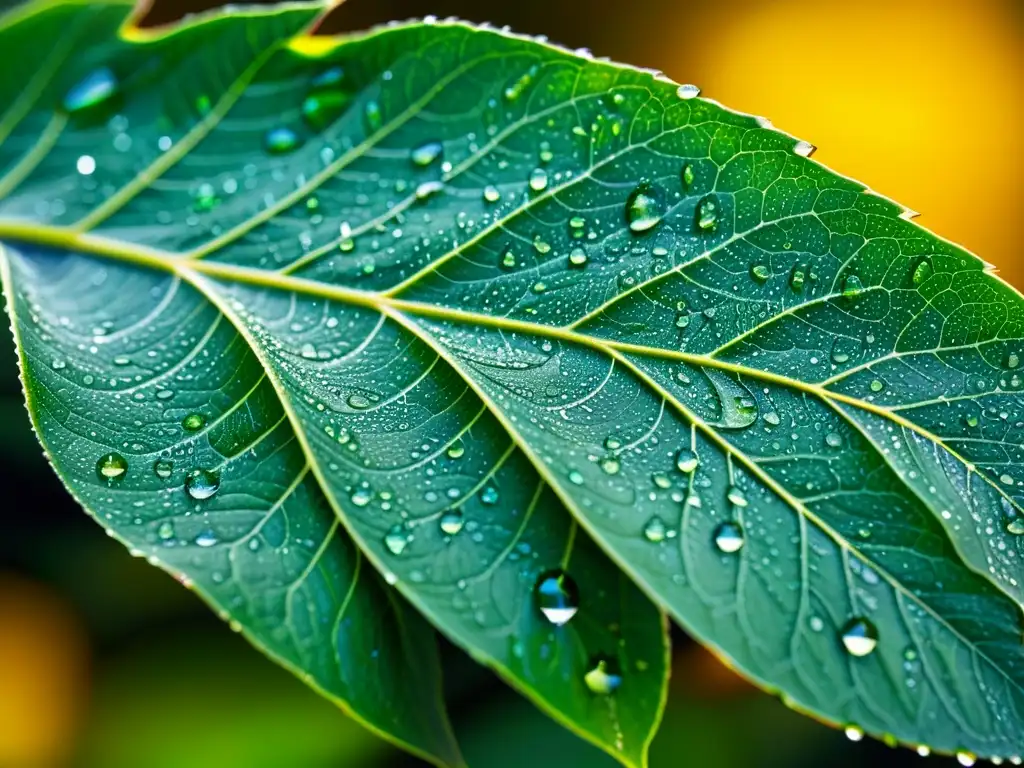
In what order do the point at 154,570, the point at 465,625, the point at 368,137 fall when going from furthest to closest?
the point at 154,570, the point at 368,137, the point at 465,625

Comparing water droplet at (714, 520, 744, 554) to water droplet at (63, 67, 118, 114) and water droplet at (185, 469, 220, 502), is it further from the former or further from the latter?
water droplet at (63, 67, 118, 114)

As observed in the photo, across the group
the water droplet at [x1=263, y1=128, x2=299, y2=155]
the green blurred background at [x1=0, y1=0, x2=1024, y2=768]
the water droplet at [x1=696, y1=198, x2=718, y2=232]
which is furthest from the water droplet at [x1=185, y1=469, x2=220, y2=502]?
the green blurred background at [x1=0, y1=0, x2=1024, y2=768]

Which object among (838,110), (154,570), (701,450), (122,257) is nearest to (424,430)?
(701,450)

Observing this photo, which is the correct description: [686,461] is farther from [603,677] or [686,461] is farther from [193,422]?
[193,422]

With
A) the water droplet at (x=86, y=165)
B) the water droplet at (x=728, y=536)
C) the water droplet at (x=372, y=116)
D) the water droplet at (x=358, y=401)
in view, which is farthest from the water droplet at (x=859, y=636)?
the water droplet at (x=86, y=165)

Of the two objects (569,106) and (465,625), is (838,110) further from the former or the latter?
(465,625)

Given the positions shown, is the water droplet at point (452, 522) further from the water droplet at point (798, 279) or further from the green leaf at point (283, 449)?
the water droplet at point (798, 279)
